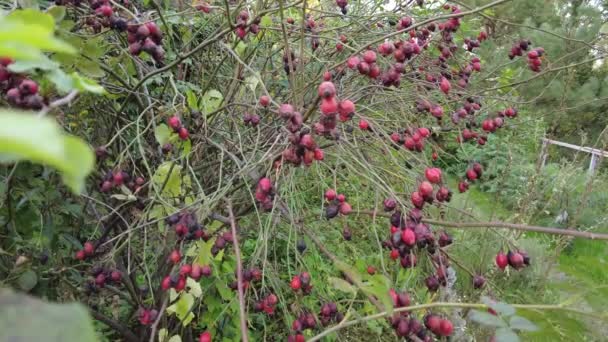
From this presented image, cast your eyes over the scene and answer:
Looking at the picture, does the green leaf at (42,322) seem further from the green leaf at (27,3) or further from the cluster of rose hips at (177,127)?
the cluster of rose hips at (177,127)

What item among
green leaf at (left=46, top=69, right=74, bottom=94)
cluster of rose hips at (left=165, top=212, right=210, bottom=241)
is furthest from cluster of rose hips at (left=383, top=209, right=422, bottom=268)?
green leaf at (left=46, top=69, right=74, bottom=94)

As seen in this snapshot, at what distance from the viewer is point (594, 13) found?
27.0 feet

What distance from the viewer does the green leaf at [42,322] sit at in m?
0.27

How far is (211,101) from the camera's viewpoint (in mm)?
1461

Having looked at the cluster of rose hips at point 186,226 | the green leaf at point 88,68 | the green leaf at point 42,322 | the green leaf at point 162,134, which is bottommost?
the cluster of rose hips at point 186,226

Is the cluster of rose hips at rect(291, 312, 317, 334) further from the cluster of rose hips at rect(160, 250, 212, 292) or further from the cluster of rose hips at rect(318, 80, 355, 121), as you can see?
the cluster of rose hips at rect(318, 80, 355, 121)

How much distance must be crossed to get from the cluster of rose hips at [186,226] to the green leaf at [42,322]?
2.37 ft

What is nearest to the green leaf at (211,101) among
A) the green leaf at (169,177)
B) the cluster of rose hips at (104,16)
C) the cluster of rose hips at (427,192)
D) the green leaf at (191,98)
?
the green leaf at (191,98)

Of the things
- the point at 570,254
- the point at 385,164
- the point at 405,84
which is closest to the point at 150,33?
the point at 385,164

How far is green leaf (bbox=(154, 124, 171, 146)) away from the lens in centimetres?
121

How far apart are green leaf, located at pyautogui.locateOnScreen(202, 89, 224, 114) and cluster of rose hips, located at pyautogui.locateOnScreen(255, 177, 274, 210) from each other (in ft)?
1.35

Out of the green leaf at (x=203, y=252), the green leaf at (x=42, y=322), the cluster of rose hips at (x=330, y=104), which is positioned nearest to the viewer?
the green leaf at (x=42, y=322)

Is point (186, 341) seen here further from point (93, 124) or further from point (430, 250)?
point (430, 250)

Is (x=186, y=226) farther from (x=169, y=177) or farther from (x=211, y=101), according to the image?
(x=211, y=101)
